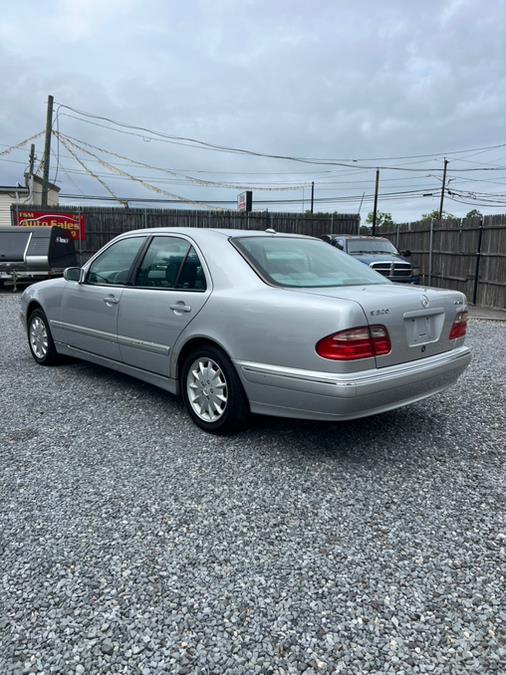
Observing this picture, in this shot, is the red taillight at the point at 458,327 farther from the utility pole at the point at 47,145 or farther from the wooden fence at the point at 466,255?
the utility pole at the point at 47,145

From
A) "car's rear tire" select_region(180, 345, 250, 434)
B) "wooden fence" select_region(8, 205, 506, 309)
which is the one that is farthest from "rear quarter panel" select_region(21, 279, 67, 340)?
"wooden fence" select_region(8, 205, 506, 309)

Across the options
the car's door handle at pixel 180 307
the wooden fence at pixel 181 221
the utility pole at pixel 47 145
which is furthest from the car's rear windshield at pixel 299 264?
the utility pole at pixel 47 145

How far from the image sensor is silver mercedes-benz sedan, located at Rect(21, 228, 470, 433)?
3045mm

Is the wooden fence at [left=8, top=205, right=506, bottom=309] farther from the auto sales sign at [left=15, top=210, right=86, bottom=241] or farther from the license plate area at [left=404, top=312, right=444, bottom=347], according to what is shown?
the license plate area at [left=404, top=312, right=444, bottom=347]

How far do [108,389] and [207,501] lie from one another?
246 centimetres

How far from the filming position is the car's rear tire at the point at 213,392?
3.51 m

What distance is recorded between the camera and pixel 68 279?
17.0 ft

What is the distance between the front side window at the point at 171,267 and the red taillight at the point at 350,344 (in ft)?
Result: 3.94

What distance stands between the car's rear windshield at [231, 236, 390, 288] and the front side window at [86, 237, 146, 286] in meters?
1.17

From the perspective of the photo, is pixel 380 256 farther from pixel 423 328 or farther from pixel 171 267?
pixel 423 328

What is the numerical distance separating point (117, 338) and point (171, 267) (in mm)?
892

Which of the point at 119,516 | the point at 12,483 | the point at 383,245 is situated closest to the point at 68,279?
the point at 12,483

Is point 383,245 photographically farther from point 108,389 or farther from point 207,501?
point 207,501

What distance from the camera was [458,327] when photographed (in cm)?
377
